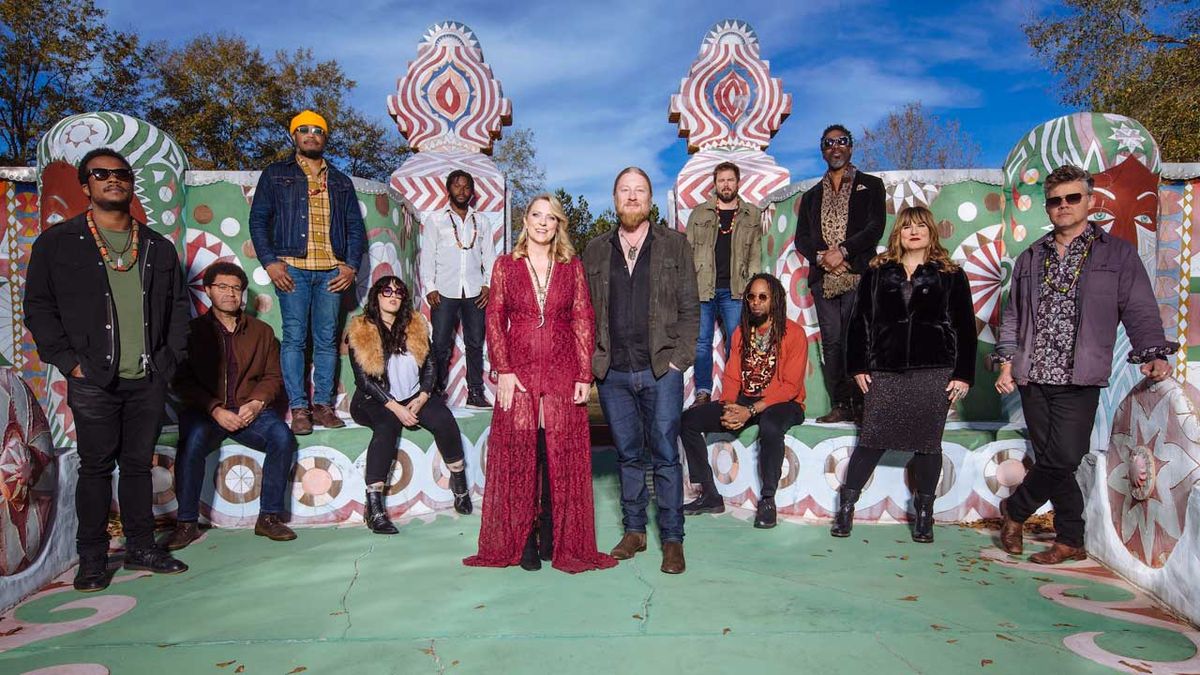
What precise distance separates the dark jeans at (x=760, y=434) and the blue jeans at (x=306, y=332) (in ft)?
8.19

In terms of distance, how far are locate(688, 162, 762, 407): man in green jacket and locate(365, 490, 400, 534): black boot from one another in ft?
7.93

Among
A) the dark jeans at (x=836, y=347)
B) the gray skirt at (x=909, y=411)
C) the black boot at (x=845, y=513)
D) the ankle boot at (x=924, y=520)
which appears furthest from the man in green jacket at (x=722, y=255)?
the ankle boot at (x=924, y=520)

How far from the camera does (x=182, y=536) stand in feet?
14.7

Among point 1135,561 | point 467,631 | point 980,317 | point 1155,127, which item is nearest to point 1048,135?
point 980,317

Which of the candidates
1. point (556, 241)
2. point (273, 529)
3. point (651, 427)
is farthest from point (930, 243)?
Result: point (273, 529)

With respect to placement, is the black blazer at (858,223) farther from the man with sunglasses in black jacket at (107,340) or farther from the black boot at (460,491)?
the man with sunglasses in black jacket at (107,340)

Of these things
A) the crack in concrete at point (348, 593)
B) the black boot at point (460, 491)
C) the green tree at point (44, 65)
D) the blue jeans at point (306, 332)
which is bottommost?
the crack in concrete at point (348, 593)

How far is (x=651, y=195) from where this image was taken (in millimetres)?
3854

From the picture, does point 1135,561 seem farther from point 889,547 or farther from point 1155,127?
point 1155,127

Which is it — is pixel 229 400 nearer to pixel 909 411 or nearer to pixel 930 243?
pixel 909 411

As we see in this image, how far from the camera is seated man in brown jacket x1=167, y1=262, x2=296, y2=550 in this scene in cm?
459

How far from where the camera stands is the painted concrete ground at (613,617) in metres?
2.83

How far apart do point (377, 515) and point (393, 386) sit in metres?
0.82

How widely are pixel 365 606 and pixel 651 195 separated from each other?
2.28 meters
